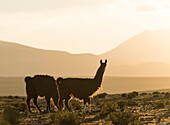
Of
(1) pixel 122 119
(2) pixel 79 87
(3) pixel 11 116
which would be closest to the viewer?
(1) pixel 122 119

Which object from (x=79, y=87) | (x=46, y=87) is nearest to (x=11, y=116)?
(x=46, y=87)

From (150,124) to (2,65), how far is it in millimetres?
193259

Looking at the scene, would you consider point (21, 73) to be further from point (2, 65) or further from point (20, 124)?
point (20, 124)

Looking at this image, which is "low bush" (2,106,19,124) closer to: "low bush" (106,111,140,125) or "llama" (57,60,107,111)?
"llama" (57,60,107,111)

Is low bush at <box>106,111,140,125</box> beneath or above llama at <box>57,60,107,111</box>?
beneath

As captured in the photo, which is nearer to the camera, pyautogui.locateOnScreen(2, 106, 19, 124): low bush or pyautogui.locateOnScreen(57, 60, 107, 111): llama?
pyautogui.locateOnScreen(2, 106, 19, 124): low bush

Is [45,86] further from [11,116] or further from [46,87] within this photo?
[11,116]

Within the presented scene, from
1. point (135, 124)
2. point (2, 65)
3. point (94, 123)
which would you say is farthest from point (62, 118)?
point (2, 65)

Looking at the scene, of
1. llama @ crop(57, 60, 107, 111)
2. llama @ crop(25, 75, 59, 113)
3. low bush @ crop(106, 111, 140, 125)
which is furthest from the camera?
llama @ crop(25, 75, 59, 113)

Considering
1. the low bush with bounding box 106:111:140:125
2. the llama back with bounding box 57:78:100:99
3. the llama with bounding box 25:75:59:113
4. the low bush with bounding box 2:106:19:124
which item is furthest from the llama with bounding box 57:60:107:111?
the low bush with bounding box 106:111:140:125

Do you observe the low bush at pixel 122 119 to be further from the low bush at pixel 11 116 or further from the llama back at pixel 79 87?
the llama back at pixel 79 87

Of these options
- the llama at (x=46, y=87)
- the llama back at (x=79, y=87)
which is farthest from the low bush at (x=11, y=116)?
the llama back at (x=79, y=87)

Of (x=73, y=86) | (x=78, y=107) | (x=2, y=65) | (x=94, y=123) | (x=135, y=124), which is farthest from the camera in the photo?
(x=2, y=65)

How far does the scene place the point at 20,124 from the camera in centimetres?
1371
